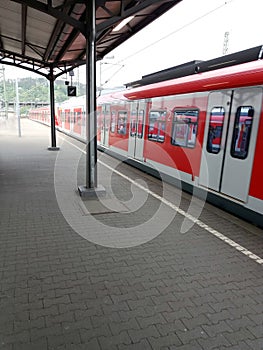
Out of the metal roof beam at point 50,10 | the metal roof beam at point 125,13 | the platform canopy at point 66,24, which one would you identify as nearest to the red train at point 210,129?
the platform canopy at point 66,24

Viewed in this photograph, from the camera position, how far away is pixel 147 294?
2.85 m

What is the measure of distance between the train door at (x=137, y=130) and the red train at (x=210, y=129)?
0.10ft

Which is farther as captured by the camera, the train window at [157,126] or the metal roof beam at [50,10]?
the train window at [157,126]

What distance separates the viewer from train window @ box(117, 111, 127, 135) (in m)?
9.69

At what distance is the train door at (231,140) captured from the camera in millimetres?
4562

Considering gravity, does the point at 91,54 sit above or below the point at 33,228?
above

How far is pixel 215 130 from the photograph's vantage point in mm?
5371

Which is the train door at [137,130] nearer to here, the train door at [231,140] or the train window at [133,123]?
the train window at [133,123]

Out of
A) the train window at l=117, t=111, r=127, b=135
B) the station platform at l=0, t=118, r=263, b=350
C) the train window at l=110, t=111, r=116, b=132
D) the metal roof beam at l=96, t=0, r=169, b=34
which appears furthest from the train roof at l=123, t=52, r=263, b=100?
the train window at l=110, t=111, r=116, b=132

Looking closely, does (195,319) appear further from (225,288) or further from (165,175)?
(165,175)

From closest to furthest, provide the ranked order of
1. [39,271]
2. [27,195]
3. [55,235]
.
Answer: [39,271] < [55,235] < [27,195]

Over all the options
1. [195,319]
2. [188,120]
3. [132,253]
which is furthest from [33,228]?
[188,120]

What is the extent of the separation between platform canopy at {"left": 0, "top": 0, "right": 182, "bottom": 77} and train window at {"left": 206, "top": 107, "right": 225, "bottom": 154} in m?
2.46

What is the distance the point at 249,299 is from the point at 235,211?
7.80 feet
